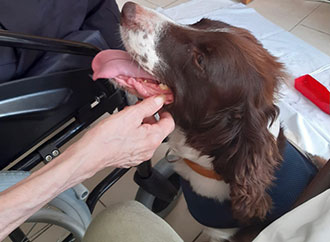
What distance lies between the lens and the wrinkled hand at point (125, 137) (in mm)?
726

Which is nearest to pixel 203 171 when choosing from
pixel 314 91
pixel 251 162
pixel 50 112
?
pixel 251 162

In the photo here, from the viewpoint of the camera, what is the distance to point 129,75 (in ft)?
3.11

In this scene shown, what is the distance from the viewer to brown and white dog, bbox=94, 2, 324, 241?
92 centimetres

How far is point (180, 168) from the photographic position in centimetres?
125

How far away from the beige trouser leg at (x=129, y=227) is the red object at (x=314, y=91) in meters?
1.57

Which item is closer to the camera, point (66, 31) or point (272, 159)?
point (272, 159)

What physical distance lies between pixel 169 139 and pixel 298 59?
167cm

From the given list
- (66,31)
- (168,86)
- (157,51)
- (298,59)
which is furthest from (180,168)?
(298,59)

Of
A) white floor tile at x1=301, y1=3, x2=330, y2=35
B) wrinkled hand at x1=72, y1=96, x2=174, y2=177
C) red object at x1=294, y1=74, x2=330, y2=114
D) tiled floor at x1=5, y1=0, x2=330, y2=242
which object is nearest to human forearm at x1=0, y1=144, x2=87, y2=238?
wrinkled hand at x1=72, y1=96, x2=174, y2=177

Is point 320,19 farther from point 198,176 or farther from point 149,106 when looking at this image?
point 149,106

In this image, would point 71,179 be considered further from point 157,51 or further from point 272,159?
point 272,159

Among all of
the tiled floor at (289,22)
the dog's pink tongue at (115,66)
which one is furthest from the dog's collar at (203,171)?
the tiled floor at (289,22)

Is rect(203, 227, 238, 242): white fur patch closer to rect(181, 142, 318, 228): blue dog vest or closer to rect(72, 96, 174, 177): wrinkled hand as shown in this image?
rect(181, 142, 318, 228): blue dog vest

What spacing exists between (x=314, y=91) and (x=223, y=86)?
1419 millimetres
